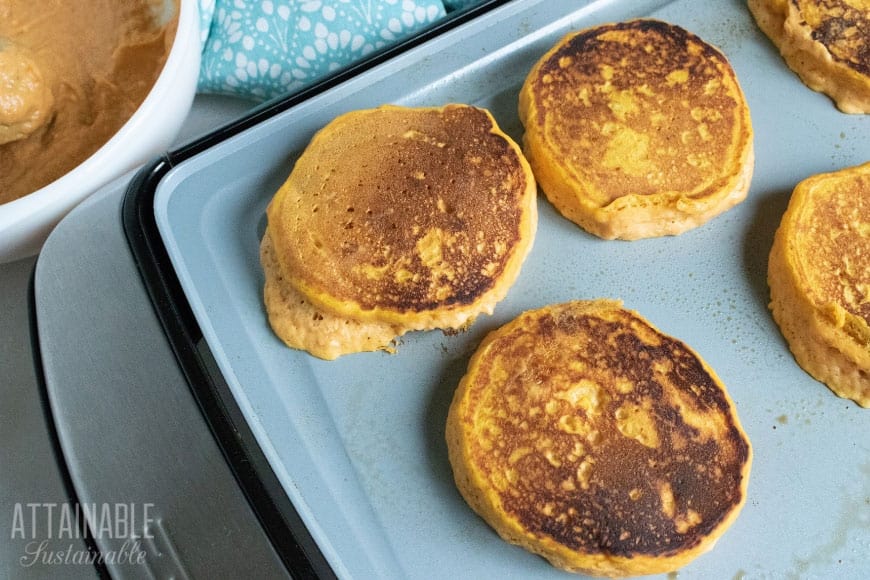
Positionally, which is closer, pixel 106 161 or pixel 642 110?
pixel 106 161

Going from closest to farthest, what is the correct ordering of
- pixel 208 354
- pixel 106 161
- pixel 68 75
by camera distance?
pixel 208 354
pixel 106 161
pixel 68 75

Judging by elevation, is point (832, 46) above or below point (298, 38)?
below

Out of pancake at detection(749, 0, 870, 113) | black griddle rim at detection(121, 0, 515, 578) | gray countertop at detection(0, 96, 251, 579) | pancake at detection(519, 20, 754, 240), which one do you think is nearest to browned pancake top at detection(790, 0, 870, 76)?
pancake at detection(749, 0, 870, 113)

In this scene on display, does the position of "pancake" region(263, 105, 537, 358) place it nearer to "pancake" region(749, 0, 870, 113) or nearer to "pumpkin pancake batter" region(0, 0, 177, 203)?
"pumpkin pancake batter" region(0, 0, 177, 203)

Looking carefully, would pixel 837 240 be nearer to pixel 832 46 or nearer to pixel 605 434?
pixel 832 46

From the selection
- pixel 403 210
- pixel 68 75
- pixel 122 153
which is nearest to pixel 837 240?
pixel 403 210

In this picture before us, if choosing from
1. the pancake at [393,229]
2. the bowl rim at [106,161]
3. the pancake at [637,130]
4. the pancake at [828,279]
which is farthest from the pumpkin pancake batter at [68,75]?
the pancake at [828,279]

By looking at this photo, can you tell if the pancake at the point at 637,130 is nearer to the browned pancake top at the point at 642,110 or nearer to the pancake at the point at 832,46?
the browned pancake top at the point at 642,110
